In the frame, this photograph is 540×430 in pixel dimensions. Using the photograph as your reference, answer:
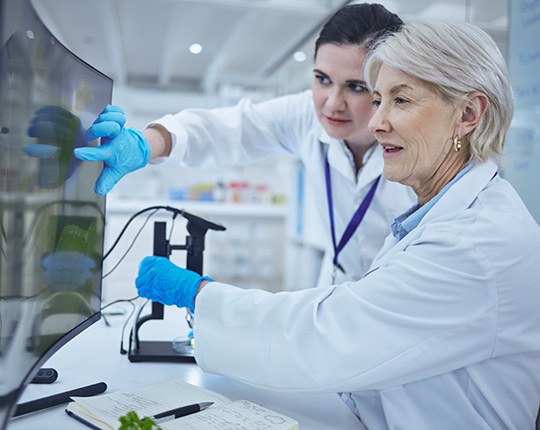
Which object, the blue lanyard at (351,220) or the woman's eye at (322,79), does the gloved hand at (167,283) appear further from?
the woman's eye at (322,79)

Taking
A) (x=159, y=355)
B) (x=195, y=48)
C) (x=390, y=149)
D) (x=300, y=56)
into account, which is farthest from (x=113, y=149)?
(x=195, y=48)

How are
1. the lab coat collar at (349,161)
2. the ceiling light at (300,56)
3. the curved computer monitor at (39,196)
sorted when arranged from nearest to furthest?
the curved computer monitor at (39,196) → the lab coat collar at (349,161) → the ceiling light at (300,56)

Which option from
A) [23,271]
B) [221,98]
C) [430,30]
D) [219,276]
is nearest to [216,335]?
[23,271]

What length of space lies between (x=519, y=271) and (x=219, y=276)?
403 centimetres

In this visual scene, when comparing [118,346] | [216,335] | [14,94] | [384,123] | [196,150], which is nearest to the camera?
[14,94]

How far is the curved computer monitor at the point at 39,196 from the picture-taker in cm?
60

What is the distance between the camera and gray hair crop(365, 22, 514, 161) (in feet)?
3.11

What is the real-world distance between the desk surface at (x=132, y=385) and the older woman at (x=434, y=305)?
8 centimetres

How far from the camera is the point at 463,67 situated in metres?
0.95

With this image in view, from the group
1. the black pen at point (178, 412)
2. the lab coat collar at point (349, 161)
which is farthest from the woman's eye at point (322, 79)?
the black pen at point (178, 412)

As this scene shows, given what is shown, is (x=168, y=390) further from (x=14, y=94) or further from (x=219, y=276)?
(x=219, y=276)

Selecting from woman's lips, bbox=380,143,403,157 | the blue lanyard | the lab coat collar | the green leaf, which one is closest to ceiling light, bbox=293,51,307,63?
the lab coat collar

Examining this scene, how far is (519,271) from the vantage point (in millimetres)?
833

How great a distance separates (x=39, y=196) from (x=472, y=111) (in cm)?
79
